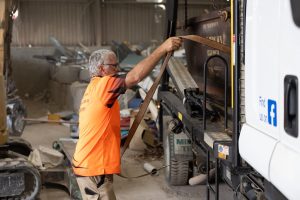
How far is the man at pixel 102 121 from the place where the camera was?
3795mm

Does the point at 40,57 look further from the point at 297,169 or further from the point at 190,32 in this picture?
the point at 297,169

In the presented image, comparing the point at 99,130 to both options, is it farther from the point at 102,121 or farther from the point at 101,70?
the point at 101,70

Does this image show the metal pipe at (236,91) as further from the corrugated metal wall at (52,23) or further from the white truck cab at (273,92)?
the corrugated metal wall at (52,23)

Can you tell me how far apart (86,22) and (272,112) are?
1650 cm

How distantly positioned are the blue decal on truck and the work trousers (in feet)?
7.13

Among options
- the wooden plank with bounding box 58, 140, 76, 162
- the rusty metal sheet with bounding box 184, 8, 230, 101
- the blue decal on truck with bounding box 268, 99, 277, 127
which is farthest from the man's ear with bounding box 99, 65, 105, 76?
the wooden plank with bounding box 58, 140, 76, 162

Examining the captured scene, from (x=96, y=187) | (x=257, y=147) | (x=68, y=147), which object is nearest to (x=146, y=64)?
(x=96, y=187)

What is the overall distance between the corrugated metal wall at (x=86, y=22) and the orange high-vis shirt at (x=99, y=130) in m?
14.2

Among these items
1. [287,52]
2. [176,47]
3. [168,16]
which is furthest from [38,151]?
[287,52]

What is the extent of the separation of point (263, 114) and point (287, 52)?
42 centimetres

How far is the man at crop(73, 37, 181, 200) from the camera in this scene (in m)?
3.79

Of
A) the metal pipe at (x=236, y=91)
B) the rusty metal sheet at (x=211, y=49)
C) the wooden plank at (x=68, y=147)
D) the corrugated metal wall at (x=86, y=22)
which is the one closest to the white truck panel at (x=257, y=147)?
the metal pipe at (x=236, y=91)

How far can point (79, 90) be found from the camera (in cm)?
1223

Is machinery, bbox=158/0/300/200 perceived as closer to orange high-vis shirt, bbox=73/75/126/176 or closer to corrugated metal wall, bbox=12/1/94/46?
orange high-vis shirt, bbox=73/75/126/176
